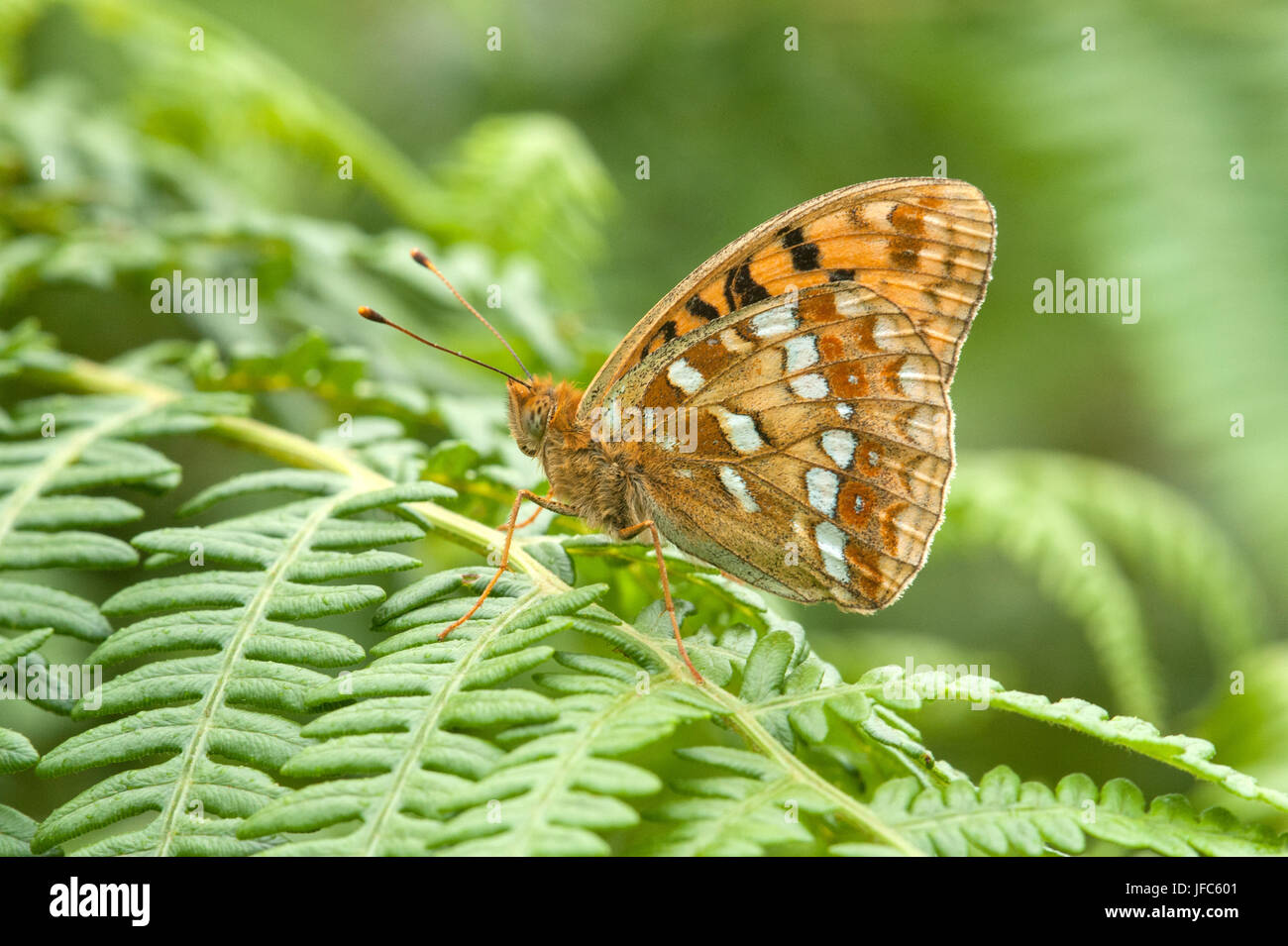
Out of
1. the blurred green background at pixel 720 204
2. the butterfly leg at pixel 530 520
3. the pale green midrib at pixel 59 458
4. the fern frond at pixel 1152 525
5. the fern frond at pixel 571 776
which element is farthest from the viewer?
the fern frond at pixel 1152 525

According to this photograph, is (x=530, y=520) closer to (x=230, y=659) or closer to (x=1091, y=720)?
(x=230, y=659)

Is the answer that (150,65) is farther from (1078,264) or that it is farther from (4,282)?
(1078,264)

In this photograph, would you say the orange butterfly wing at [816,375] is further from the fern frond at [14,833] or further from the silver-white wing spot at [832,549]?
the fern frond at [14,833]

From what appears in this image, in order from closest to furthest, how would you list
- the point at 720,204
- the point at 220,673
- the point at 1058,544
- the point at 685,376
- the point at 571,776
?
the point at 571,776
the point at 220,673
the point at 685,376
the point at 1058,544
the point at 720,204

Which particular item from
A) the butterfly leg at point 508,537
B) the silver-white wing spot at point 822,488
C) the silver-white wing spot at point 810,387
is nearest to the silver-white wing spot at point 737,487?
the silver-white wing spot at point 822,488

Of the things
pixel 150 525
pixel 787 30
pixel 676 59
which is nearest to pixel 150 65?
pixel 150 525

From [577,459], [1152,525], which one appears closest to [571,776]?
[577,459]

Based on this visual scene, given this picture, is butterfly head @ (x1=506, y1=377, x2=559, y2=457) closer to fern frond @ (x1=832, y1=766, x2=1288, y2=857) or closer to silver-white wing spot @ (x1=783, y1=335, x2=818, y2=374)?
silver-white wing spot @ (x1=783, y1=335, x2=818, y2=374)
